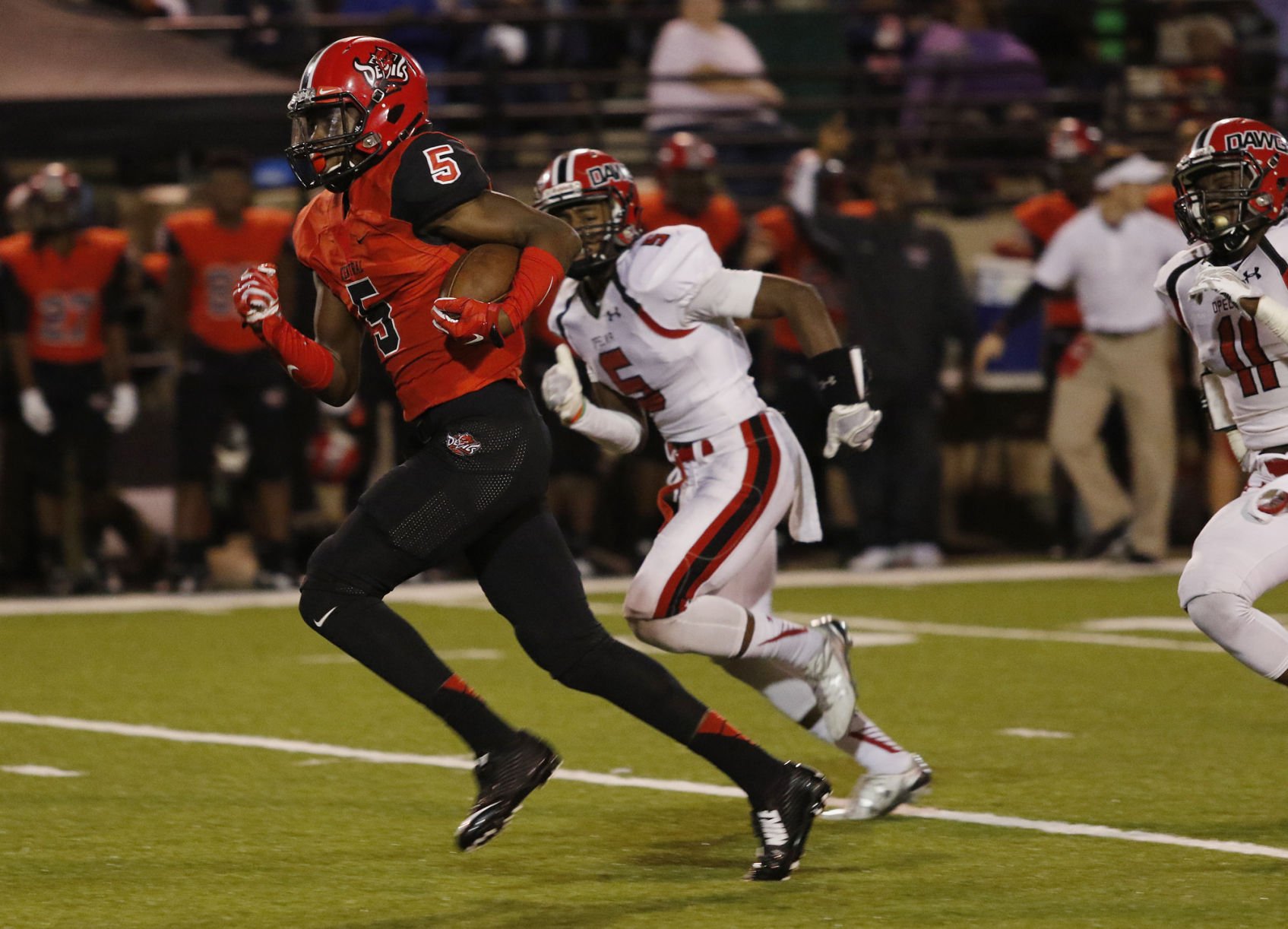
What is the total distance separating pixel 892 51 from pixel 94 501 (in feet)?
21.2

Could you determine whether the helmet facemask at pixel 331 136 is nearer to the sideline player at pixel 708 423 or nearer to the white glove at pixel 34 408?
the sideline player at pixel 708 423

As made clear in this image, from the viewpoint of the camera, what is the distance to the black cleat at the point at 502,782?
4703 mm

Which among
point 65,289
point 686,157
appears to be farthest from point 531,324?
point 65,289

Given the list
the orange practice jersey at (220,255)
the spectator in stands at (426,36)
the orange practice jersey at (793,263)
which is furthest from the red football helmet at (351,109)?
the spectator in stands at (426,36)

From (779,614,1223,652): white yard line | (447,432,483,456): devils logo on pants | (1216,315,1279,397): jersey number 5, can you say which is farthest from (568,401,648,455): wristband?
(779,614,1223,652): white yard line

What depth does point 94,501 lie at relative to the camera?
1079cm

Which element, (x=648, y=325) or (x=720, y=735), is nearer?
(x=720, y=735)

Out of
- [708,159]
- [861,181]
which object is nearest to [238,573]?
[708,159]

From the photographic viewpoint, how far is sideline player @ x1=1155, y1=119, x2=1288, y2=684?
5195 millimetres

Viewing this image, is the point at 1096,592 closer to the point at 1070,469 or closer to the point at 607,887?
the point at 1070,469

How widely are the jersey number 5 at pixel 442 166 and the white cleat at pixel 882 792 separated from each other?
1850mm

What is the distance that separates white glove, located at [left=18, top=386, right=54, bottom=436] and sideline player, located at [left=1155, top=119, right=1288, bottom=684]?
622cm

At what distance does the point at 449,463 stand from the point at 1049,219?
7.37 metres

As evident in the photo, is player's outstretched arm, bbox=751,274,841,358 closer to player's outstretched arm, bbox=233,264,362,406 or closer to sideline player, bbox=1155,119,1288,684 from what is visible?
sideline player, bbox=1155,119,1288,684
